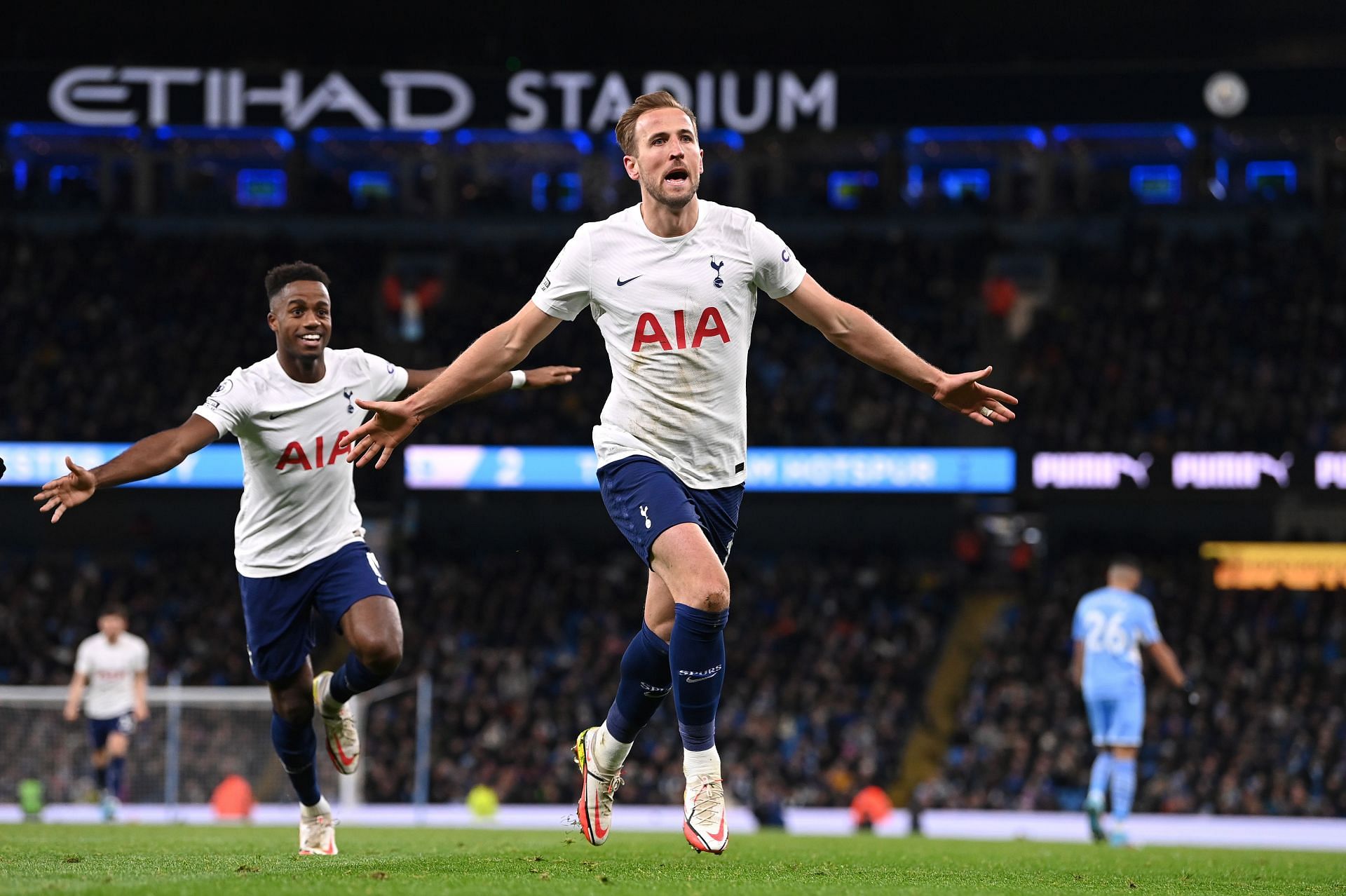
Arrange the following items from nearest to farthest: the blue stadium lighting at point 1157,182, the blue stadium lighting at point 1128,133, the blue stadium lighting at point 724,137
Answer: the blue stadium lighting at point 724,137
the blue stadium lighting at point 1128,133
the blue stadium lighting at point 1157,182

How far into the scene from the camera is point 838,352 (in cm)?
2948

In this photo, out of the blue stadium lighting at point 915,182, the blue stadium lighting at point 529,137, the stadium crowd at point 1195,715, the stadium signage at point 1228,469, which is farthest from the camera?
the blue stadium lighting at point 915,182

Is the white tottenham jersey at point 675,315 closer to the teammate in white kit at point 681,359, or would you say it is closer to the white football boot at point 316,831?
the teammate in white kit at point 681,359

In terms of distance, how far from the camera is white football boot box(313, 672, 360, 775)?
328 inches

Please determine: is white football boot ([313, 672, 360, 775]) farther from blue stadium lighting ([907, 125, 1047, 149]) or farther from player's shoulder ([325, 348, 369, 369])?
blue stadium lighting ([907, 125, 1047, 149])

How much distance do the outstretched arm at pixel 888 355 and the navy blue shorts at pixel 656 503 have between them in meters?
0.80

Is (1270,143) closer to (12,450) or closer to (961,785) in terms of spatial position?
(961,785)

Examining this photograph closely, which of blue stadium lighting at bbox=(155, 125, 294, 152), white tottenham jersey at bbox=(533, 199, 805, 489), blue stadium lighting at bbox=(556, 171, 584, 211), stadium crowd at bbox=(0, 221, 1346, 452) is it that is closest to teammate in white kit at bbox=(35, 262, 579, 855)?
white tottenham jersey at bbox=(533, 199, 805, 489)

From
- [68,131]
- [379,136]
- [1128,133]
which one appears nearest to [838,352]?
[1128,133]

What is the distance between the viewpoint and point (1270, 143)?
106ft

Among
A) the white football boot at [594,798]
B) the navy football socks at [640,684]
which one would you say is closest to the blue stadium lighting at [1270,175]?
the navy football socks at [640,684]

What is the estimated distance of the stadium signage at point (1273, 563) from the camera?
28922mm

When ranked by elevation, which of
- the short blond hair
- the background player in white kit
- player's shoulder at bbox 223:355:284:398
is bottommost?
the background player in white kit

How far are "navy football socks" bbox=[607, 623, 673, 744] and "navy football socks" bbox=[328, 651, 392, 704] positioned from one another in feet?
5.27
